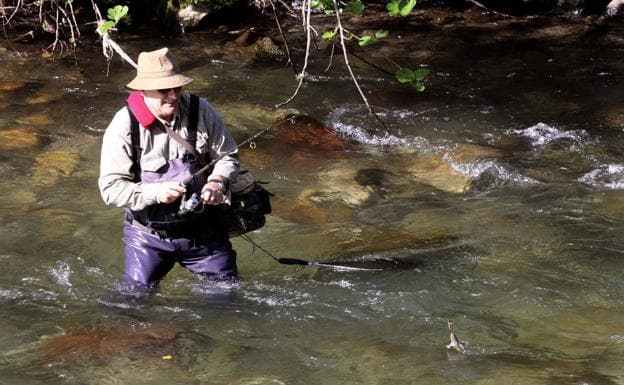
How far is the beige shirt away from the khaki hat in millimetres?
232

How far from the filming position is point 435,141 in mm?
10234

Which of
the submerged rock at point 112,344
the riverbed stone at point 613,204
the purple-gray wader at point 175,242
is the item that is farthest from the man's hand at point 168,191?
the riverbed stone at point 613,204

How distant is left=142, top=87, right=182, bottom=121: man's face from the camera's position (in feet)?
16.9

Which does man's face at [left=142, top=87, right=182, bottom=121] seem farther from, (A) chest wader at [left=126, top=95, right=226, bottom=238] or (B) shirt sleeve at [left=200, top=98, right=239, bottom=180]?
(B) shirt sleeve at [left=200, top=98, right=239, bottom=180]

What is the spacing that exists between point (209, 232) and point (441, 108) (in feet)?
20.7

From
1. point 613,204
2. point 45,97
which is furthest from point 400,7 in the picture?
point 45,97

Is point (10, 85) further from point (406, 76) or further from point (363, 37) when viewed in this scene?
point (406, 76)

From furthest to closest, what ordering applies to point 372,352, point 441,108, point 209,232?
point 441,108
point 209,232
point 372,352

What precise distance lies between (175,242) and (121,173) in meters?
0.68

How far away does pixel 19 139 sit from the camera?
9.98 metres

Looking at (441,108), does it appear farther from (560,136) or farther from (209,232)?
(209,232)

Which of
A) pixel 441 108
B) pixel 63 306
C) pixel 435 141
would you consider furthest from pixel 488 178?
pixel 63 306

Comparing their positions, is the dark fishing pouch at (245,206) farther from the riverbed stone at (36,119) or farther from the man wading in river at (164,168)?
the riverbed stone at (36,119)

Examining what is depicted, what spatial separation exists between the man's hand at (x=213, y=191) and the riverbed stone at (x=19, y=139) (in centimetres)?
518
